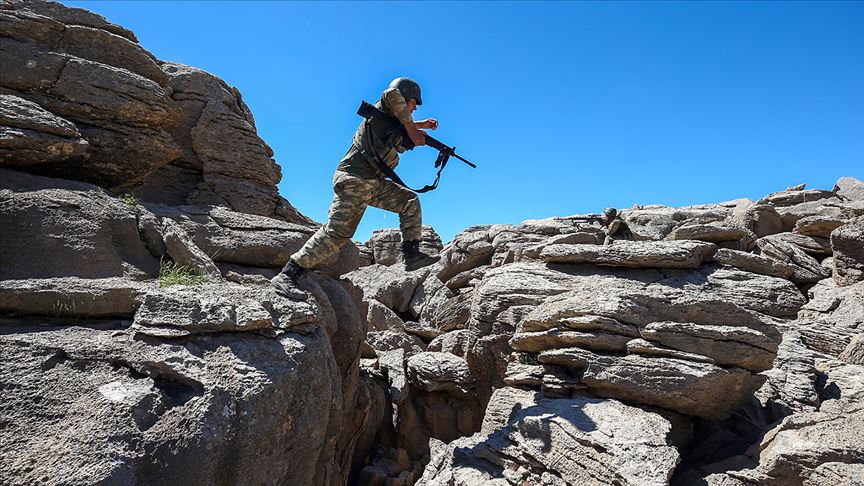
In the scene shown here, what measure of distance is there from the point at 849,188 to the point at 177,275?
4437cm

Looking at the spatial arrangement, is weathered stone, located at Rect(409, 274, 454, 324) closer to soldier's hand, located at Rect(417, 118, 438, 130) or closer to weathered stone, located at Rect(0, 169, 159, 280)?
soldier's hand, located at Rect(417, 118, 438, 130)

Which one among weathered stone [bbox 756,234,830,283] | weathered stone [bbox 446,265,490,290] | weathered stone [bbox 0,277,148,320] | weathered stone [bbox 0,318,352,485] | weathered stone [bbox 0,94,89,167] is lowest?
weathered stone [bbox 0,318,352,485]

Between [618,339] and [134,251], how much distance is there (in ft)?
27.8

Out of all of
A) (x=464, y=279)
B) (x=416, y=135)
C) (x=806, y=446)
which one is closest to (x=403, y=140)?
(x=416, y=135)

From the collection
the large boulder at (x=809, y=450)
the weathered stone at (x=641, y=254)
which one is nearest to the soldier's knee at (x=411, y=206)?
the weathered stone at (x=641, y=254)

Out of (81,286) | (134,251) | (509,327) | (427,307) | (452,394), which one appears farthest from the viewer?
(427,307)

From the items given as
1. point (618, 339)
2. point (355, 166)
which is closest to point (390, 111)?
point (355, 166)

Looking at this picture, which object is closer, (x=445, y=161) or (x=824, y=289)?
(x=445, y=161)

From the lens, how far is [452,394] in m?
14.1

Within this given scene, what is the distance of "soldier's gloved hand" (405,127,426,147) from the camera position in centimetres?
914

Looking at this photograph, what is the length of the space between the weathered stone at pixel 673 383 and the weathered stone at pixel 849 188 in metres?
33.2

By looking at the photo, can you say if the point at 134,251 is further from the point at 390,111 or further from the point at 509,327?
the point at 509,327

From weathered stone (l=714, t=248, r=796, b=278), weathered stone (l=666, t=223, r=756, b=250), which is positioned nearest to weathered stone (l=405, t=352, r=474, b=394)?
weathered stone (l=714, t=248, r=796, b=278)

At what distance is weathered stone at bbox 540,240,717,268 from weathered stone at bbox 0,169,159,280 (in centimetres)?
926
